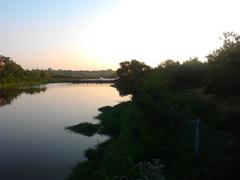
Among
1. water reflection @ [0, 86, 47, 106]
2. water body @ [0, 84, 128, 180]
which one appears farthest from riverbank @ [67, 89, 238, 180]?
water reflection @ [0, 86, 47, 106]

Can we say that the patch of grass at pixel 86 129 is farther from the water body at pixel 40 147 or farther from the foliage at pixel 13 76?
the foliage at pixel 13 76

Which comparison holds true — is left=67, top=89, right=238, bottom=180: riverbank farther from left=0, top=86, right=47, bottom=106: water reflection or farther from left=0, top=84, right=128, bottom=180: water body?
left=0, top=86, right=47, bottom=106: water reflection

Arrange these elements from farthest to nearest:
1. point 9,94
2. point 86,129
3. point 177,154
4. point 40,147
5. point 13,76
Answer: point 13,76
point 9,94
point 86,129
point 40,147
point 177,154

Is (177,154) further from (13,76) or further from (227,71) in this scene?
(13,76)

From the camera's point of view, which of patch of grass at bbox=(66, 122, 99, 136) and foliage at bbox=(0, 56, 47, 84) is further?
foliage at bbox=(0, 56, 47, 84)

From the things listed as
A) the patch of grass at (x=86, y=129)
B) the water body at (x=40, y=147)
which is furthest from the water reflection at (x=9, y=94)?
the patch of grass at (x=86, y=129)

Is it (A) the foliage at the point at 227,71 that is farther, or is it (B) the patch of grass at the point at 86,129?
(B) the patch of grass at the point at 86,129

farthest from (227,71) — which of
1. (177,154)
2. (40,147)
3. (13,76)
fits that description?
(13,76)

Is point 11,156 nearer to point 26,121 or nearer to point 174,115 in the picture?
point 174,115

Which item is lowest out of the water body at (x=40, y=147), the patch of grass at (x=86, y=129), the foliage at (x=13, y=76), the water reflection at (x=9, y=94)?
the water reflection at (x=9, y=94)

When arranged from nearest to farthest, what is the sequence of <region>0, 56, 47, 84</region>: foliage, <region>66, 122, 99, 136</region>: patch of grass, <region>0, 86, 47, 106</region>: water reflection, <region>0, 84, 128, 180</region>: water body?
1. <region>0, 84, 128, 180</region>: water body
2. <region>66, 122, 99, 136</region>: patch of grass
3. <region>0, 86, 47, 106</region>: water reflection
4. <region>0, 56, 47, 84</region>: foliage

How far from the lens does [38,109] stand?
54.3m

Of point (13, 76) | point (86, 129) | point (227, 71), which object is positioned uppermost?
point (227, 71)

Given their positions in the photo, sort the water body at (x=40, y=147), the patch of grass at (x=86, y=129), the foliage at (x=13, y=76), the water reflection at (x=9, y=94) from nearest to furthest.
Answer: the water body at (x=40, y=147) < the patch of grass at (x=86, y=129) < the water reflection at (x=9, y=94) < the foliage at (x=13, y=76)
